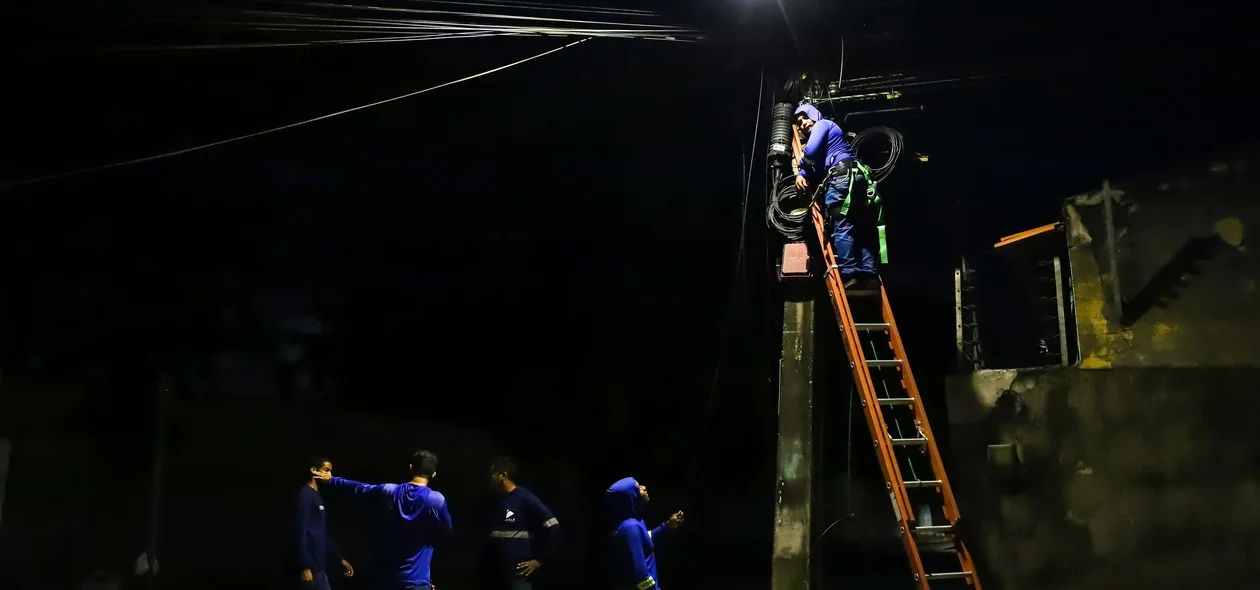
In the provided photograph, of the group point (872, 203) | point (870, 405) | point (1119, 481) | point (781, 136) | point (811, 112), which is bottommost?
point (1119, 481)

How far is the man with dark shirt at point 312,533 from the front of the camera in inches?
258

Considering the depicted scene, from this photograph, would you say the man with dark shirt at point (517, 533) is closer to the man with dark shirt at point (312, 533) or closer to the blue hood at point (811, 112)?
the man with dark shirt at point (312, 533)

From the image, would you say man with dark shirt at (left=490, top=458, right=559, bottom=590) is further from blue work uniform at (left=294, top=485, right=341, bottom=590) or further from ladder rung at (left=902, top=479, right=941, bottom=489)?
ladder rung at (left=902, top=479, right=941, bottom=489)

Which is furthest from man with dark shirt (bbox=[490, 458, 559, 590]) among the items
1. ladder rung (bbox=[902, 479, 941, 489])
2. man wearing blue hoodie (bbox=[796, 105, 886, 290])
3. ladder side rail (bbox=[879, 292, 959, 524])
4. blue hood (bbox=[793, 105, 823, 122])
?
blue hood (bbox=[793, 105, 823, 122])

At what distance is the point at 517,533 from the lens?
600 cm

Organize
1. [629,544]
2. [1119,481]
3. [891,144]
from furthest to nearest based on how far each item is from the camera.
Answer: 1. [891,144]
2. [1119,481]
3. [629,544]

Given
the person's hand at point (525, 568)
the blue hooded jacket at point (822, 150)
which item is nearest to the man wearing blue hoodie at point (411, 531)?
the person's hand at point (525, 568)

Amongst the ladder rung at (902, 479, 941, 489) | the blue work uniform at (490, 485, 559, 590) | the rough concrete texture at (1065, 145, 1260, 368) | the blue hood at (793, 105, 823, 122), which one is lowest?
the blue work uniform at (490, 485, 559, 590)

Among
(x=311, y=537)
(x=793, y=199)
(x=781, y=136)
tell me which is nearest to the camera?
(x=311, y=537)

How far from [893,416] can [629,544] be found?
2.82 meters

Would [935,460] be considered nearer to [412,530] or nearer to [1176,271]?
[1176,271]

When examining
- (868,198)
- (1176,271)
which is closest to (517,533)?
(868,198)

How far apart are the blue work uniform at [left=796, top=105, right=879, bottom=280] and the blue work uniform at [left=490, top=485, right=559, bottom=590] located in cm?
350

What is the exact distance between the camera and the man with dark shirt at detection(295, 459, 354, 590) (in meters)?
6.55
